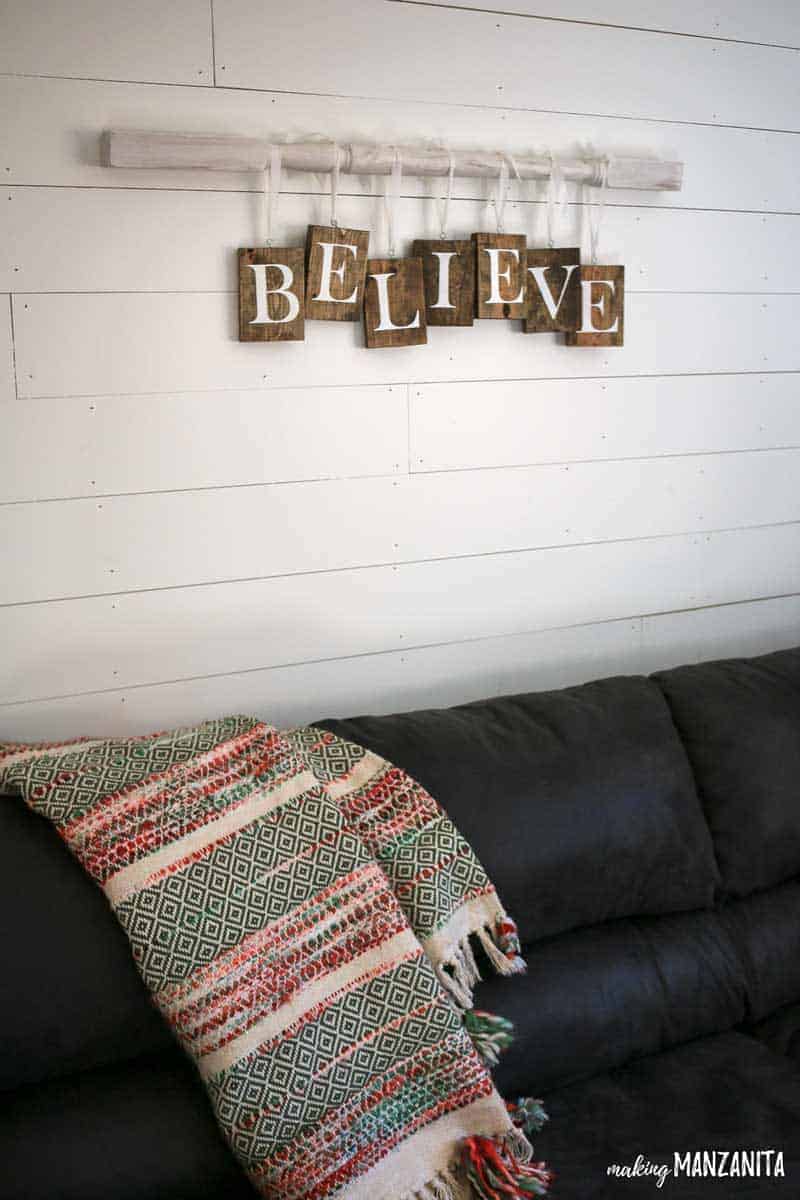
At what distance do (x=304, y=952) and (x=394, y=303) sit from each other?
0.99m

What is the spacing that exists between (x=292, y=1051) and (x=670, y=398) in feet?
4.49

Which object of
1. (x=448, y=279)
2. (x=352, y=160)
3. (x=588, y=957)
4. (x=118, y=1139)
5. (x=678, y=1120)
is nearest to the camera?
(x=118, y=1139)

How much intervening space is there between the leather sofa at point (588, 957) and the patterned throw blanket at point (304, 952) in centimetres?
6

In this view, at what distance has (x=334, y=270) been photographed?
1.77 metres

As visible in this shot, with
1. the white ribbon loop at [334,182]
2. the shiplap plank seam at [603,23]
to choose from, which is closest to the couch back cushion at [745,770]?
the white ribbon loop at [334,182]

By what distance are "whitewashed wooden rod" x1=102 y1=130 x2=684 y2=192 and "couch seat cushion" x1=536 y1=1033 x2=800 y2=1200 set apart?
136 centimetres

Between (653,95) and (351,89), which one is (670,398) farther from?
(351,89)

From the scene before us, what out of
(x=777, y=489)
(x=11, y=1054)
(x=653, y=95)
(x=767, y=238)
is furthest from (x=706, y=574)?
(x=11, y=1054)

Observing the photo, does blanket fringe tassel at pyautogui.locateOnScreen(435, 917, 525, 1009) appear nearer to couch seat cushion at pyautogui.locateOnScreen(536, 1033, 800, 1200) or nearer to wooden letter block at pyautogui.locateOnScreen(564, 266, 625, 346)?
couch seat cushion at pyautogui.locateOnScreen(536, 1033, 800, 1200)

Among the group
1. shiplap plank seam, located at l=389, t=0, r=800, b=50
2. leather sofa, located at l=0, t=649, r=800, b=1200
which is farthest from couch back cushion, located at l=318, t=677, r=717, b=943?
shiplap plank seam, located at l=389, t=0, r=800, b=50

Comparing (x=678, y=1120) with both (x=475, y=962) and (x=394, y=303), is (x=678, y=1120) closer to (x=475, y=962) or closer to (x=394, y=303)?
(x=475, y=962)

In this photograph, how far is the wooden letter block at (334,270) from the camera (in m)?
1.75

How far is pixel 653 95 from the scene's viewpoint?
2.05 m

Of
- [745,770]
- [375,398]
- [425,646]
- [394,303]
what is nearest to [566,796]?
[745,770]
